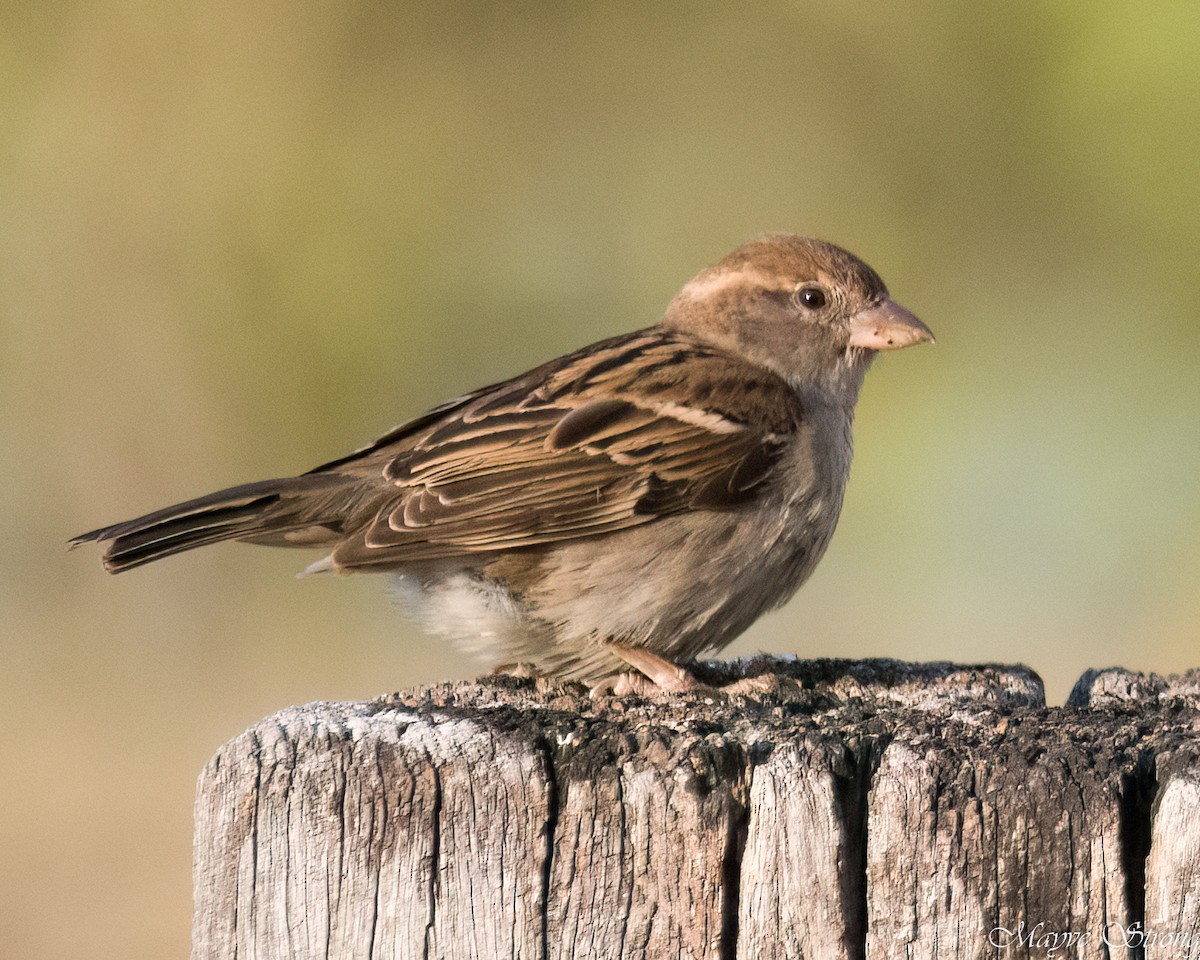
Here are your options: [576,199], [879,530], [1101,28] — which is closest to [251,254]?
[576,199]

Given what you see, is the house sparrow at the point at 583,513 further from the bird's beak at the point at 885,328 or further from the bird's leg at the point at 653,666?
the bird's beak at the point at 885,328

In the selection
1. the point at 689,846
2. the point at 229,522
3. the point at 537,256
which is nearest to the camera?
the point at 689,846

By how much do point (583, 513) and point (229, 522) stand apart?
86 centimetres

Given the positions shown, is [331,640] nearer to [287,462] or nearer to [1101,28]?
[287,462]

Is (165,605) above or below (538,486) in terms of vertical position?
above

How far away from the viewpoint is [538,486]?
3963mm

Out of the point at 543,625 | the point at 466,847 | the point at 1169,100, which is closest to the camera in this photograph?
the point at 466,847

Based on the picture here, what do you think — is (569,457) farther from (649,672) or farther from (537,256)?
(537,256)

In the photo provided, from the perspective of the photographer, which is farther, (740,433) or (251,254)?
(251,254)

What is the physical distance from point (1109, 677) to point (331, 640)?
5.16 metres

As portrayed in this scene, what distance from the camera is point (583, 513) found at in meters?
3.95

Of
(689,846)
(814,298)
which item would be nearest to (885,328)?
(814,298)

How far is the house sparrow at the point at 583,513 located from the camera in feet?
12.7

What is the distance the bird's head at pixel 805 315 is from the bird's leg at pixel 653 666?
1060 millimetres
